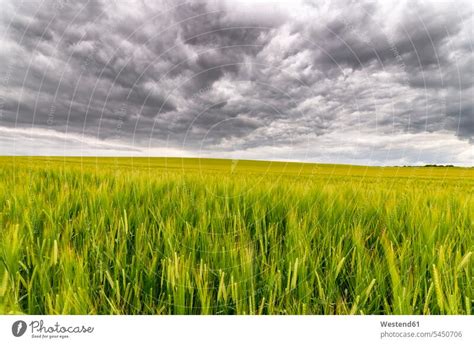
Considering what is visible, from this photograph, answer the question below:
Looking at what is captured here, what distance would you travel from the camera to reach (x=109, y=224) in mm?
2191

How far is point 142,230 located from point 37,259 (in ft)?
1.81

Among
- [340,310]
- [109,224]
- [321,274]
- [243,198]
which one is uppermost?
[243,198]

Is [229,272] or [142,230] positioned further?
[142,230]

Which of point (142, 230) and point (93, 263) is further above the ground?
point (142, 230)

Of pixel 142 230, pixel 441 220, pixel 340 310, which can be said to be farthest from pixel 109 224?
pixel 441 220

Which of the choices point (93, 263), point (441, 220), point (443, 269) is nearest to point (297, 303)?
point (443, 269)

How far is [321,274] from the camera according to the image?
1719 millimetres

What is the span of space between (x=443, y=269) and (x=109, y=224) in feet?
6.48

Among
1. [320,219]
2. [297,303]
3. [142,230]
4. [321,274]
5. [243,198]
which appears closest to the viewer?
[297,303]

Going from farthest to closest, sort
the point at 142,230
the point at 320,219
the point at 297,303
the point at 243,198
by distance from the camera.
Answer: the point at 243,198
the point at 320,219
the point at 142,230
the point at 297,303
